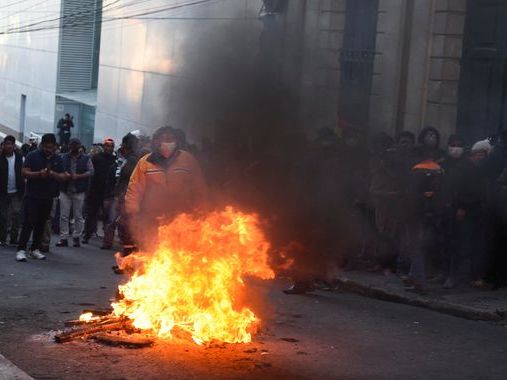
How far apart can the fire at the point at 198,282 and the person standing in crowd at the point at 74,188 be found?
5582 mm

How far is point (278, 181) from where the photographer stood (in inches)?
447

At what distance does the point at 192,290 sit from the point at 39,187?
5.02 m

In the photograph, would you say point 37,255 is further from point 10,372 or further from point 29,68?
point 29,68

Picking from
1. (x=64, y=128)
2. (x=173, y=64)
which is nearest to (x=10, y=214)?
Answer: (x=173, y=64)

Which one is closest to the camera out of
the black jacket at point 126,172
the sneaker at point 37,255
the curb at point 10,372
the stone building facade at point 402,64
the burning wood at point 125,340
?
the curb at point 10,372

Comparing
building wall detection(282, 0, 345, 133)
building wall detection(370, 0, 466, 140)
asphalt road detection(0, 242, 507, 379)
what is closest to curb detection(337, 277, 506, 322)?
asphalt road detection(0, 242, 507, 379)

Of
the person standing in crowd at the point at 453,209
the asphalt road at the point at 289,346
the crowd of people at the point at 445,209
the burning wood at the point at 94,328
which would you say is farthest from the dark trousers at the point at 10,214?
the burning wood at the point at 94,328

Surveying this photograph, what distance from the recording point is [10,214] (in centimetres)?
1355

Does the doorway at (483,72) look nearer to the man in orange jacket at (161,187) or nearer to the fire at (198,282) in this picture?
the man in orange jacket at (161,187)

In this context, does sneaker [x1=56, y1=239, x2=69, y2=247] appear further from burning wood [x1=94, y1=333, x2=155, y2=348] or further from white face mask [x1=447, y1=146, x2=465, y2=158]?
burning wood [x1=94, y1=333, x2=155, y2=348]

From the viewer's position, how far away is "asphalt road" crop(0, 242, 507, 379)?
6801 millimetres

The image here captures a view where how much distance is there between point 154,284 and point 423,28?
7.13 meters

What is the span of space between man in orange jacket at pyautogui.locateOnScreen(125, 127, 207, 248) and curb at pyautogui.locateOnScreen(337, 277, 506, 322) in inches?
86.5

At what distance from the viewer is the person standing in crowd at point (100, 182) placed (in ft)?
46.0
